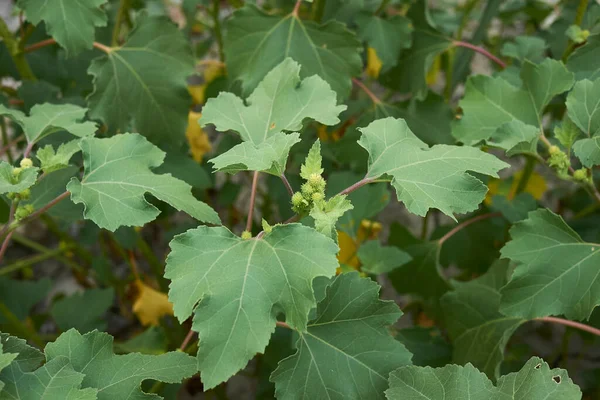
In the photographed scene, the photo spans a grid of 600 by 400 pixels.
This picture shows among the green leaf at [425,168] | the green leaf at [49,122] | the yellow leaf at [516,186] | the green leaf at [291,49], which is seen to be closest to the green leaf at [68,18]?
the green leaf at [49,122]

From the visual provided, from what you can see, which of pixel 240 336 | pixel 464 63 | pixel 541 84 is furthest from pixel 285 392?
pixel 464 63

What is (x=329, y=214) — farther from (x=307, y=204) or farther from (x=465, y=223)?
(x=465, y=223)

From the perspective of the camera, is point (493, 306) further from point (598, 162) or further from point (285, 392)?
point (285, 392)

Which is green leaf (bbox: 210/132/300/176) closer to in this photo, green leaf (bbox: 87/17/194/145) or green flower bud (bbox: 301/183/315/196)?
green flower bud (bbox: 301/183/315/196)

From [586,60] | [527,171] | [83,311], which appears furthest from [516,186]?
[83,311]

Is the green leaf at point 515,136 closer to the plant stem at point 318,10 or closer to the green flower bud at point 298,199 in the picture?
the green flower bud at point 298,199
